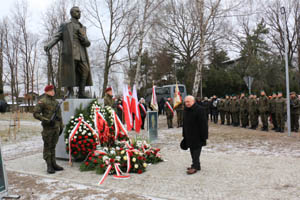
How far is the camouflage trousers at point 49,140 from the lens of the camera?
5883 mm

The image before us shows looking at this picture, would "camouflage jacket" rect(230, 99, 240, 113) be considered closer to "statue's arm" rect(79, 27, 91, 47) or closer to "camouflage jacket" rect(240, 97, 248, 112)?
"camouflage jacket" rect(240, 97, 248, 112)

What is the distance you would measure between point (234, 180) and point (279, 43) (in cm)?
3562

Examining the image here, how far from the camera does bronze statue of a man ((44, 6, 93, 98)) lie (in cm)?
723

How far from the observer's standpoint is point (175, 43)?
35594 millimetres

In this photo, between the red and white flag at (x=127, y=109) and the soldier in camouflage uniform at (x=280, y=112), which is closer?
the red and white flag at (x=127, y=109)

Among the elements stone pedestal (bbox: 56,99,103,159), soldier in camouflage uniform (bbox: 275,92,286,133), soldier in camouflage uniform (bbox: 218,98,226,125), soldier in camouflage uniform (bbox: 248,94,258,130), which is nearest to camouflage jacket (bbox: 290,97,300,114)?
soldier in camouflage uniform (bbox: 275,92,286,133)

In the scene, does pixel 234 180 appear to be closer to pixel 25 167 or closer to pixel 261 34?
pixel 25 167

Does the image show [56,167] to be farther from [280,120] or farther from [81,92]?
[280,120]

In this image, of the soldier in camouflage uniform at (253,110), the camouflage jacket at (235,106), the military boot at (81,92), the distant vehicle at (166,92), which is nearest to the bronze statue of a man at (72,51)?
the military boot at (81,92)

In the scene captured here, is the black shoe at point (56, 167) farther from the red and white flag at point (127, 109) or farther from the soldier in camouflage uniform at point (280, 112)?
the soldier in camouflage uniform at point (280, 112)

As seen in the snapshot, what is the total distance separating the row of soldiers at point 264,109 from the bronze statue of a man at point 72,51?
30.2 ft

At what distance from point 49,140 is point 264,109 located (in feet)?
Result: 34.4

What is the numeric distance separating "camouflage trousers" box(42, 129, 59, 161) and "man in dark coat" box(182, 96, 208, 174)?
2991 millimetres

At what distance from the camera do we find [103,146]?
22.7 feet
